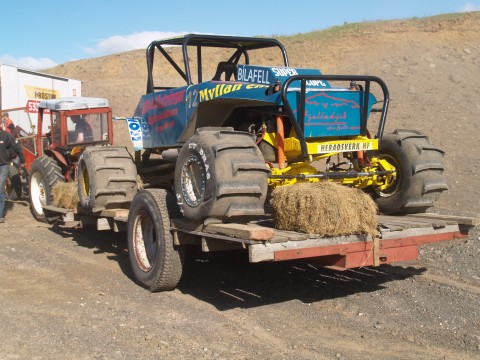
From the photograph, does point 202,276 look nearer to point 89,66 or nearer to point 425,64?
point 425,64

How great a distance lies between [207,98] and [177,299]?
217 cm

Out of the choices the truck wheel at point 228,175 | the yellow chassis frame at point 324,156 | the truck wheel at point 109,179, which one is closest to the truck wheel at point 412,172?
the yellow chassis frame at point 324,156

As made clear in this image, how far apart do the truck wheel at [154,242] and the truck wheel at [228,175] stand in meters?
0.61

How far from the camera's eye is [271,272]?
23.0ft

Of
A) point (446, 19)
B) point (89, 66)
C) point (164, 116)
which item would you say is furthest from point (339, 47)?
point (164, 116)

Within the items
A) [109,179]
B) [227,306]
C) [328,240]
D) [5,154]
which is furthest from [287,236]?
[5,154]

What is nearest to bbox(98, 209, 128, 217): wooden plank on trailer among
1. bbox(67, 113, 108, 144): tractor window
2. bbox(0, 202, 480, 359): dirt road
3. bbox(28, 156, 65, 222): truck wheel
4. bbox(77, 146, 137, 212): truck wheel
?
bbox(77, 146, 137, 212): truck wheel

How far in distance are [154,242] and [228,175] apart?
182cm

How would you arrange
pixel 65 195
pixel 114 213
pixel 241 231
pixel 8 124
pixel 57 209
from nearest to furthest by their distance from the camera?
pixel 241 231, pixel 114 213, pixel 57 209, pixel 65 195, pixel 8 124

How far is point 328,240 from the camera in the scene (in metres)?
5.16

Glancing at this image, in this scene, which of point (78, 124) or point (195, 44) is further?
point (78, 124)

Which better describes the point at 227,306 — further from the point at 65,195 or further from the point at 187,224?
the point at 65,195

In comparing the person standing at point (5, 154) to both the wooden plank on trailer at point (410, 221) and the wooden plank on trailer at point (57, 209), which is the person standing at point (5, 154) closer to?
the wooden plank on trailer at point (57, 209)

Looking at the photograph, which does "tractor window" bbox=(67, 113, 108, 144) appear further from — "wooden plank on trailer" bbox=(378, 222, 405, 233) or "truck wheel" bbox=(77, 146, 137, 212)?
"wooden plank on trailer" bbox=(378, 222, 405, 233)
